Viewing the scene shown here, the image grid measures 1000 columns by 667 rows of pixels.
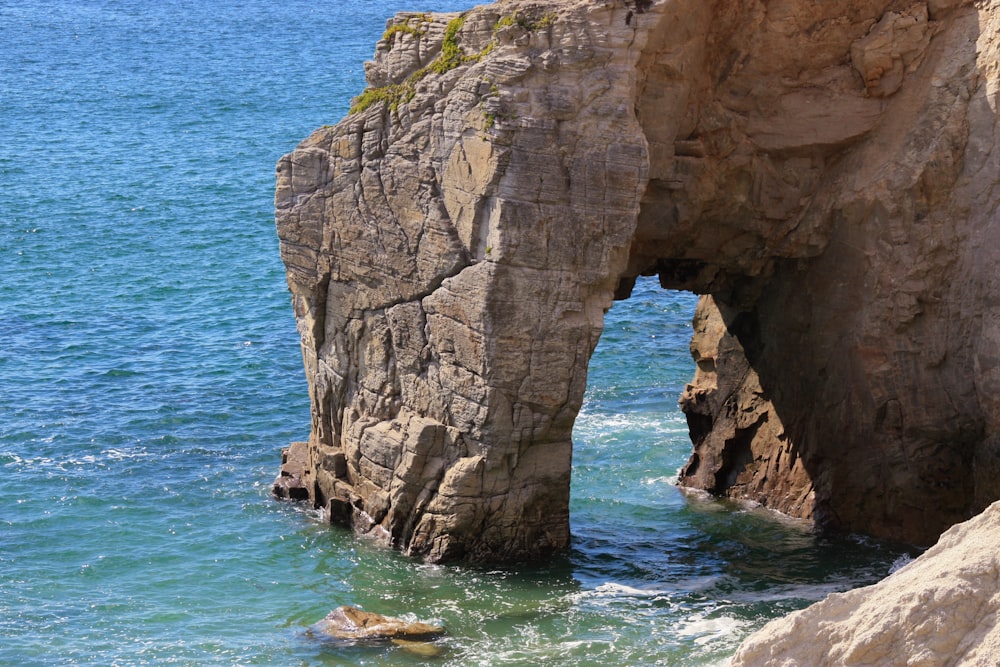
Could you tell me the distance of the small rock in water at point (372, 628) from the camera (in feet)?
66.6

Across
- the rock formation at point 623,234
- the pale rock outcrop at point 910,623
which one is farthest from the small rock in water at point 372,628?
the pale rock outcrop at point 910,623

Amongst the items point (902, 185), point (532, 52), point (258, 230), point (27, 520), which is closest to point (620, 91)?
point (532, 52)

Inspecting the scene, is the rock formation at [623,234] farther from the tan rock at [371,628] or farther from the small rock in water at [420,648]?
the small rock in water at [420,648]

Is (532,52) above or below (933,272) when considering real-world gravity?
above

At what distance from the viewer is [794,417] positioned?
26047mm

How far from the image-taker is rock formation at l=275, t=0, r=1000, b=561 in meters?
21.7

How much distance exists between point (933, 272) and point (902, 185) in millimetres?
1372

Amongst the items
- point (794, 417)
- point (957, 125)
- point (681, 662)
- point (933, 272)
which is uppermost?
point (957, 125)

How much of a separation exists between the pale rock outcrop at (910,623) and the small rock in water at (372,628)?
351 inches

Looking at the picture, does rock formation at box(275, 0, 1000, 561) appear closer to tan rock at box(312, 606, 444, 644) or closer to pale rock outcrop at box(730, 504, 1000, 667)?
tan rock at box(312, 606, 444, 644)

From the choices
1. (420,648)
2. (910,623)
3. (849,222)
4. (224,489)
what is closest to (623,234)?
(849,222)

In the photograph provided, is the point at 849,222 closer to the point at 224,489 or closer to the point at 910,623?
the point at 224,489

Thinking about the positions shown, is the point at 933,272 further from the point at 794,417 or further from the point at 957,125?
the point at 794,417

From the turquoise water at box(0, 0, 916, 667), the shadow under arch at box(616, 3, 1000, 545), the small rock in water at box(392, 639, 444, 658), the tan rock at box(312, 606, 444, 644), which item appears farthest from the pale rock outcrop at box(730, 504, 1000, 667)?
the shadow under arch at box(616, 3, 1000, 545)
